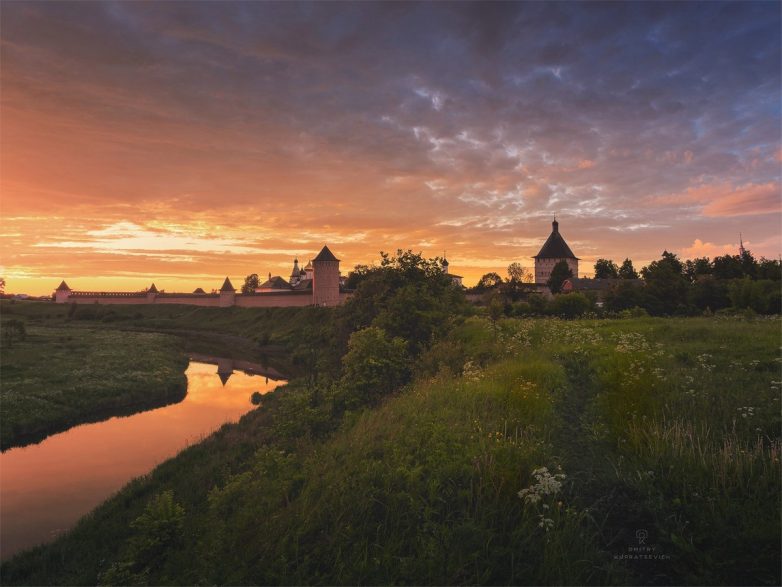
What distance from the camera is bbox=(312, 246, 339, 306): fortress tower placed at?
259 ft

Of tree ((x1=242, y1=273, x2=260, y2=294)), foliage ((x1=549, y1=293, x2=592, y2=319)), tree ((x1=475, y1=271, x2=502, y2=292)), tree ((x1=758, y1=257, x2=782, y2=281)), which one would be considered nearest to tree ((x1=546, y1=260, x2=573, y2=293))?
tree ((x1=475, y1=271, x2=502, y2=292))

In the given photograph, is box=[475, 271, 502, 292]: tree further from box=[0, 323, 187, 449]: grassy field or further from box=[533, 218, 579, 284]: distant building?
box=[0, 323, 187, 449]: grassy field

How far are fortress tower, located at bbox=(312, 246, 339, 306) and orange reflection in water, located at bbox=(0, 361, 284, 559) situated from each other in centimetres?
5315

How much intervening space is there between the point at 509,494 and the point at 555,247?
105m

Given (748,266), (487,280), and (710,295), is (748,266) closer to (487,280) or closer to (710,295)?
(710,295)

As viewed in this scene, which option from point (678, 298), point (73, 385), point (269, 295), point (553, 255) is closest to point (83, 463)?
point (73, 385)

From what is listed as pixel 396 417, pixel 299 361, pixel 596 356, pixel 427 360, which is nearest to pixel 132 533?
pixel 396 417

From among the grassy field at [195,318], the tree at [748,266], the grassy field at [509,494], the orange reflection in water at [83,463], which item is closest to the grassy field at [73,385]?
the orange reflection in water at [83,463]

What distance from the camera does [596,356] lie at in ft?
41.5

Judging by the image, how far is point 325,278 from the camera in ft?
263

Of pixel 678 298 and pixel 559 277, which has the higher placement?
pixel 559 277

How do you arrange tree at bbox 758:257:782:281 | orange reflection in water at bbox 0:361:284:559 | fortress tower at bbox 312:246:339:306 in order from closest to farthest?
A: orange reflection in water at bbox 0:361:284:559, tree at bbox 758:257:782:281, fortress tower at bbox 312:246:339:306

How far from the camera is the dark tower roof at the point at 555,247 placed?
103500mm

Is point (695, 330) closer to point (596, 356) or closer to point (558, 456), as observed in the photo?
point (596, 356)
